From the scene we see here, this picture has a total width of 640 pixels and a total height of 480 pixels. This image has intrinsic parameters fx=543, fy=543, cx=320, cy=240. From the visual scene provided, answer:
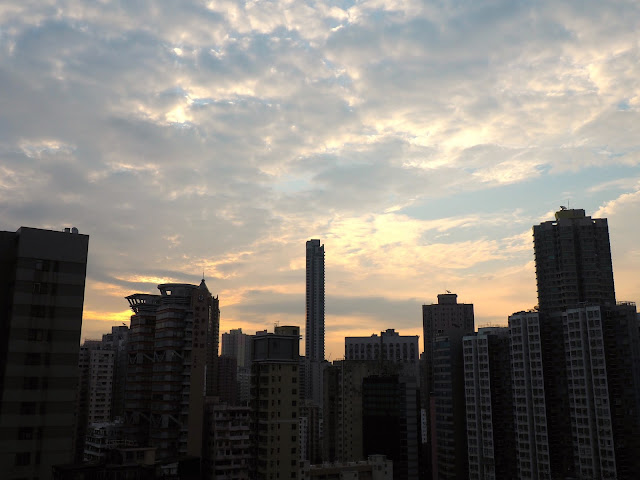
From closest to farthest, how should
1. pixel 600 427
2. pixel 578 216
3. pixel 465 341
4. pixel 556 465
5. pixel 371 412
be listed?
1. pixel 600 427
2. pixel 556 465
3. pixel 465 341
4. pixel 371 412
5. pixel 578 216

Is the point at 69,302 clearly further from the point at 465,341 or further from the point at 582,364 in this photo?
the point at 465,341

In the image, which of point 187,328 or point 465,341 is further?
point 465,341

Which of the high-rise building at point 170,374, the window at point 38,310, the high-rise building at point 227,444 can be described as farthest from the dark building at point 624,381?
Result: the window at point 38,310

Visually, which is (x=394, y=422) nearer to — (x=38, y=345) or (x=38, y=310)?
(x=38, y=345)

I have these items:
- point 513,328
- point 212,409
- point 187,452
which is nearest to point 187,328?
point 212,409

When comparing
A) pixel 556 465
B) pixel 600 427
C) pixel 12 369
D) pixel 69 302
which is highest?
pixel 69 302

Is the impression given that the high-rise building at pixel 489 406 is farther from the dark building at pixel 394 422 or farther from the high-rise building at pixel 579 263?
the high-rise building at pixel 579 263

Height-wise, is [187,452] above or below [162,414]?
below

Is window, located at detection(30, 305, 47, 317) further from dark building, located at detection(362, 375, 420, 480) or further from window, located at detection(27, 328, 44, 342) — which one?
dark building, located at detection(362, 375, 420, 480)
